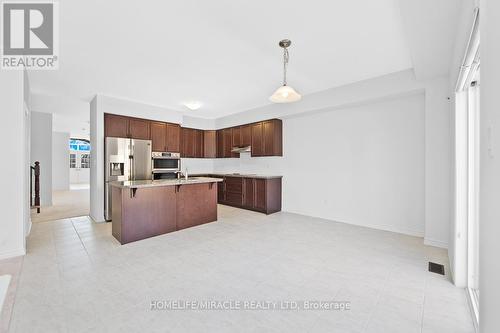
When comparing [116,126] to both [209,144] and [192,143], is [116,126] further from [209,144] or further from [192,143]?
[209,144]

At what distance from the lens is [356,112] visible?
4.59 meters

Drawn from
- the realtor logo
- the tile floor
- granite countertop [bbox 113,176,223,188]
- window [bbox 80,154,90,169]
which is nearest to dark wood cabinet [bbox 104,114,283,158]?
granite countertop [bbox 113,176,223,188]

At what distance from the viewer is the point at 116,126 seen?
5074 millimetres

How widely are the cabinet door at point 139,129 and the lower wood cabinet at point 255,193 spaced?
2.38 m

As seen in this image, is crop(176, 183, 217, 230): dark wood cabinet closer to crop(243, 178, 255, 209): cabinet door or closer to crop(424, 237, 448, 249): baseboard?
crop(243, 178, 255, 209): cabinet door

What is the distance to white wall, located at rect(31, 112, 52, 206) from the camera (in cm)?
672

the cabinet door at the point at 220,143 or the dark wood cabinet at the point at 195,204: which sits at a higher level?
the cabinet door at the point at 220,143

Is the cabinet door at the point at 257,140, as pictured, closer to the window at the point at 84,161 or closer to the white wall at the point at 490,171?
the white wall at the point at 490,171

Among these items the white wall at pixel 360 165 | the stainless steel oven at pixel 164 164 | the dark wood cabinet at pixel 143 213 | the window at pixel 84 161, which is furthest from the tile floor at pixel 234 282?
the window at pixel 84 161

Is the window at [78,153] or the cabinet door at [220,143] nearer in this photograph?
the cabinet door at [220,143]

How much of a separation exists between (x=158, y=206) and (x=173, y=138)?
105 inches

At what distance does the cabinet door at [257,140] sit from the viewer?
598cm

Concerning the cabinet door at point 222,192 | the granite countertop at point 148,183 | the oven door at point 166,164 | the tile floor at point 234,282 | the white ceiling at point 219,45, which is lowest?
the tile floor at point 234,282

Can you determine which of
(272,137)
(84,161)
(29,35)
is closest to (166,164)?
(272,137)
